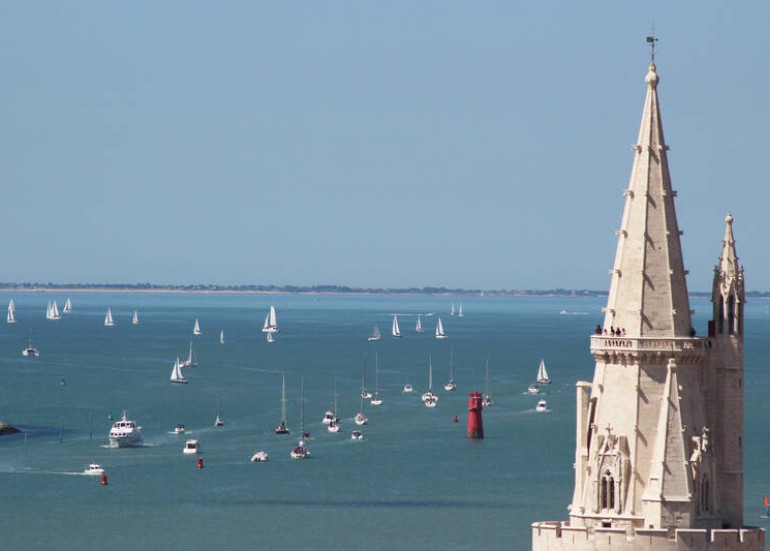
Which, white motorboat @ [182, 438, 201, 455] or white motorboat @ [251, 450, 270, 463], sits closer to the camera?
white motorboat @ [251, 450, 270, 463]

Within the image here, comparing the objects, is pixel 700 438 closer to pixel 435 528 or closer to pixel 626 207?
pixel 626 207

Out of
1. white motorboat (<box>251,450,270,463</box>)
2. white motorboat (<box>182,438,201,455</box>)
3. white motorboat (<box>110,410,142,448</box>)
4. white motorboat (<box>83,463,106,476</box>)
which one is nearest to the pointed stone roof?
white motorboat (<box>83,463,106,476</box>)

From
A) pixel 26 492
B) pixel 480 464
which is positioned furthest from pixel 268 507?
pixel 480 464

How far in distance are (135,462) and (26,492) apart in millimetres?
22452

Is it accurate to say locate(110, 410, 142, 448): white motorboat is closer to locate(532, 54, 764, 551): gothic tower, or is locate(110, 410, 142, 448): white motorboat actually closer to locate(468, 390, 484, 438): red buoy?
locate(468, 390, 484, 438): red buoy

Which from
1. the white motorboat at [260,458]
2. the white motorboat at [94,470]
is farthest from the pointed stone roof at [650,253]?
the white motorboat at [260,458]

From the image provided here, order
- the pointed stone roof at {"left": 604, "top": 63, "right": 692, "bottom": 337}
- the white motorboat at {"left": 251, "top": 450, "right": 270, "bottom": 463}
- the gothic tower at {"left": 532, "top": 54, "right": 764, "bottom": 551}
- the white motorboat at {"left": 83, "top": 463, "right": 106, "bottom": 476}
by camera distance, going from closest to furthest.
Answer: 1. the gothic tower at {"left": 532, "top": 54, "right": 764, "bottom": 551}
2. the pointed stone roof at {"left": 604, "top": 63, "right": 692, "bottom": 337}
3. the white motorboat at {"left": 83, "top": 463, "right": 106, "bottom": 476}
4. the white motorboat at {"left": 251, "top": 450, "right": 270, "bottom": 463}

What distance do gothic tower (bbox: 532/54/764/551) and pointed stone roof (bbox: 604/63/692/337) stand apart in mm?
15

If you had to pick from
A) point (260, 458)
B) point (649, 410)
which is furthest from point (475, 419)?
point (649, 410)

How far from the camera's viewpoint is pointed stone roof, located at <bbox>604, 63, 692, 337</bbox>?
3078 centimetres

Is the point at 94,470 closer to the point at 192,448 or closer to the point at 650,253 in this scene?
the point at 192,448

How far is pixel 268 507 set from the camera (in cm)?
13550

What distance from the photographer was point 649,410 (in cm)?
3084

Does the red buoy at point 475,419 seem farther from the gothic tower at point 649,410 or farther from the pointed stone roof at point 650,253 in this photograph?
the pointed stone roof at point 650,253
